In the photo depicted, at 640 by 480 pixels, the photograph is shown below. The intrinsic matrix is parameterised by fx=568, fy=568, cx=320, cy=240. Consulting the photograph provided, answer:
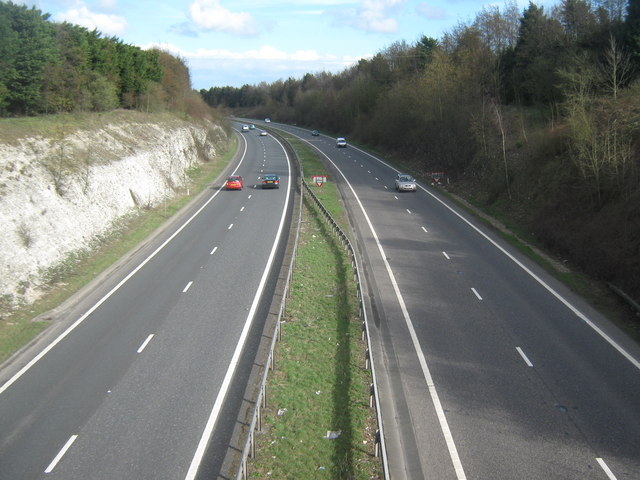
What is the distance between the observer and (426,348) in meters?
16.2

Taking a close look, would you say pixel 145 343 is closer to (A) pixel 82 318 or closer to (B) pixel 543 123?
(A) pixel 82 318

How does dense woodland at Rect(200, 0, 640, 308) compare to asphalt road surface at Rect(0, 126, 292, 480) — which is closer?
asphalt road surface at Rect(0, 126, 292, 480)

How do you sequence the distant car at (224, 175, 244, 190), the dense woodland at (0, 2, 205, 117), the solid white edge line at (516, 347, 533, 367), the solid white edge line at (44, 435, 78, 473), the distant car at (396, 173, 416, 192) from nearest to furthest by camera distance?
the solid white edge line at (44, 435, 78, 473)
the solid white edge line at (516, 347, 533, 367)
the dense woodland at (0, 2, 205, 117)
the distant car at (396, 173, 416, 192)
the distant car at (224, 175, 244, 190)

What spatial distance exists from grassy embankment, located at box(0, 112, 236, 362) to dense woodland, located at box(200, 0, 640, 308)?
788 inches

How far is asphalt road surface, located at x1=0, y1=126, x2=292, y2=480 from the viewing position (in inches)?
431

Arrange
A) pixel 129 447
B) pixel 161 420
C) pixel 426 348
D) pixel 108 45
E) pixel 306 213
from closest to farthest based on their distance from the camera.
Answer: pixel 129 447
pixel 161 420
pixel 426 348
pixel 306 213
pixel 108 45

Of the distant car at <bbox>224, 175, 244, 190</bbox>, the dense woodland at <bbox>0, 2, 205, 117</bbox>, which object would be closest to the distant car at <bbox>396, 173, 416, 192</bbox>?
the distant car at <bbox>224, 175, 244, 190</bbox>

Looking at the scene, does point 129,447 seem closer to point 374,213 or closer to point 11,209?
point 11,209

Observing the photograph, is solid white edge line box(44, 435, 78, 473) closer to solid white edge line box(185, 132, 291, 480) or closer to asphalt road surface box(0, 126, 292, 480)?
asphalt road surface box(0, 126, 292, 480)

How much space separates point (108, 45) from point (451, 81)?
32.6 meters

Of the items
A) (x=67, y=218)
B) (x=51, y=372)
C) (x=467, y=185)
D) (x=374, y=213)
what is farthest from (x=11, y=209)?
(x=467, y=185)

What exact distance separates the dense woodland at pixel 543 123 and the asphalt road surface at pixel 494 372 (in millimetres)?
3800

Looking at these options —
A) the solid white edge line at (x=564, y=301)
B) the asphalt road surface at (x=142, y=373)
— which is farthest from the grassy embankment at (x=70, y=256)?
the solid white edge line at (x=564, y=301)

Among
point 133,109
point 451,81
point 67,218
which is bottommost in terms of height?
point 67,218
